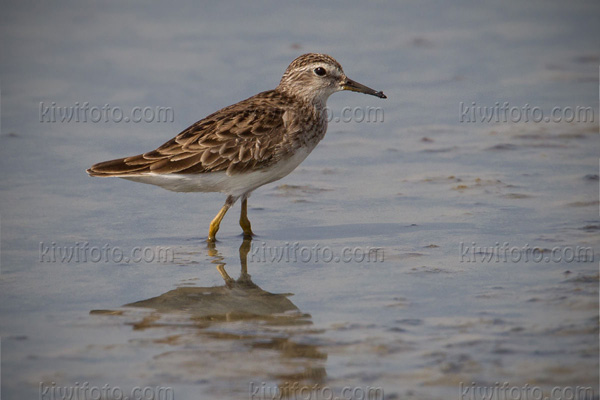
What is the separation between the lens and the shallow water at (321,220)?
7.21 m

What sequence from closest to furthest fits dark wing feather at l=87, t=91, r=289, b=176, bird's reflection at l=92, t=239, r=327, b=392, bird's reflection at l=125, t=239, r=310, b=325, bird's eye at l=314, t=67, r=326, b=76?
bird's reflection at l=92, t=239, r=327, b=392 < bird's reflection at l=125, t=239, r=310, b=325 < dark wing feather at l=87, t=91, r=289, b=176 < bird's eye at l=314, t=67, r=326, b=76

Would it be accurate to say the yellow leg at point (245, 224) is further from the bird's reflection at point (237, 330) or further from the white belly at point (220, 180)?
the bird's reflection at point (237, 330)

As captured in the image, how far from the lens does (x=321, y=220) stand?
35.1 ft

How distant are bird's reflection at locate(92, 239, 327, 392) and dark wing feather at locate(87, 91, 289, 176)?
1479 mm

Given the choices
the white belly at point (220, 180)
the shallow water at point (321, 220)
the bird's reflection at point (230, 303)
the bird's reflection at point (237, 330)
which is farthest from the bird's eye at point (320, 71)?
the bird's reflection at point (230, 303)

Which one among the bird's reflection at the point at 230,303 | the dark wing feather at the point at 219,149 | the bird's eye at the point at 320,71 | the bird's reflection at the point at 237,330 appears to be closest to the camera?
the bird's reflection at the point at 237,330

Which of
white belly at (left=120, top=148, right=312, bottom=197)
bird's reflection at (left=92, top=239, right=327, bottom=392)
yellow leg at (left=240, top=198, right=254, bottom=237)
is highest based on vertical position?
white belly at (left=120, top=148, right=312, bottom=197)

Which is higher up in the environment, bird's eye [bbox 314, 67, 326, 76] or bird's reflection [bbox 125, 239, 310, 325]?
bird's eye [bbox 314, 67, 326, 76]

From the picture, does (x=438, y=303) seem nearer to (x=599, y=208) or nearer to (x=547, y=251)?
(x=547, y=251)

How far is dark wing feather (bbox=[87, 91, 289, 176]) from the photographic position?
10.1 meters

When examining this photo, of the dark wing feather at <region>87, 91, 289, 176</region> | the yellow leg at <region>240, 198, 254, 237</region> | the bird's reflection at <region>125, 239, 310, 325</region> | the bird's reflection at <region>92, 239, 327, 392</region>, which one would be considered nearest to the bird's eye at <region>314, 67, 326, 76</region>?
the dark wing feather at <region>87, 91, 289, 176</region>

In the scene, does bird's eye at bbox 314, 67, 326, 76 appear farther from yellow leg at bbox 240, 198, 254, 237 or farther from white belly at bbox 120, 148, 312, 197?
yellow leg at bbox 240, 198, 254, 237

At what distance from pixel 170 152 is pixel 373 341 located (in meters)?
3.84

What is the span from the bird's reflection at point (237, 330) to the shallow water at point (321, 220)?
0.08 feet
